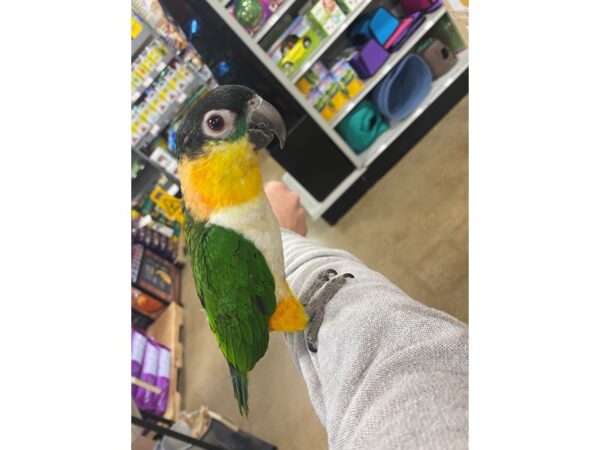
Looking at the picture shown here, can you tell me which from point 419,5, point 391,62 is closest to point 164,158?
point 391,62

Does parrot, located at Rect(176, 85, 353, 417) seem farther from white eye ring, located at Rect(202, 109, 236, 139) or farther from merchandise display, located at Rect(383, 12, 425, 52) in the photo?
merchandise display, located at Rect(383, 12, 425, 52)

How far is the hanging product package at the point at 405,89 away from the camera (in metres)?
1.22

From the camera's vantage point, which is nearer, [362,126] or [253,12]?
[253,12]

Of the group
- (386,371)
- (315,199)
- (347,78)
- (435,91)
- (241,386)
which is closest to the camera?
(386,371)

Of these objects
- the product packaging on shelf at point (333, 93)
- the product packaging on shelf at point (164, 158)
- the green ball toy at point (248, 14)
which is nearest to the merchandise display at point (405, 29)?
the product packaging on shelf at point (333, 93)

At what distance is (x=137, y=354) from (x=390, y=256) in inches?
49.1

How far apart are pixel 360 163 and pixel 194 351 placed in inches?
28.4

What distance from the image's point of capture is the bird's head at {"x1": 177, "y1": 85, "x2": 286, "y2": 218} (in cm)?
42

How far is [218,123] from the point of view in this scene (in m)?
0.42

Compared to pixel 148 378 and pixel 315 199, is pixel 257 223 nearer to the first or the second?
pixel 315 199

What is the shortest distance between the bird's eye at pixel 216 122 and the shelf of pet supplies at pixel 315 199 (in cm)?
67
